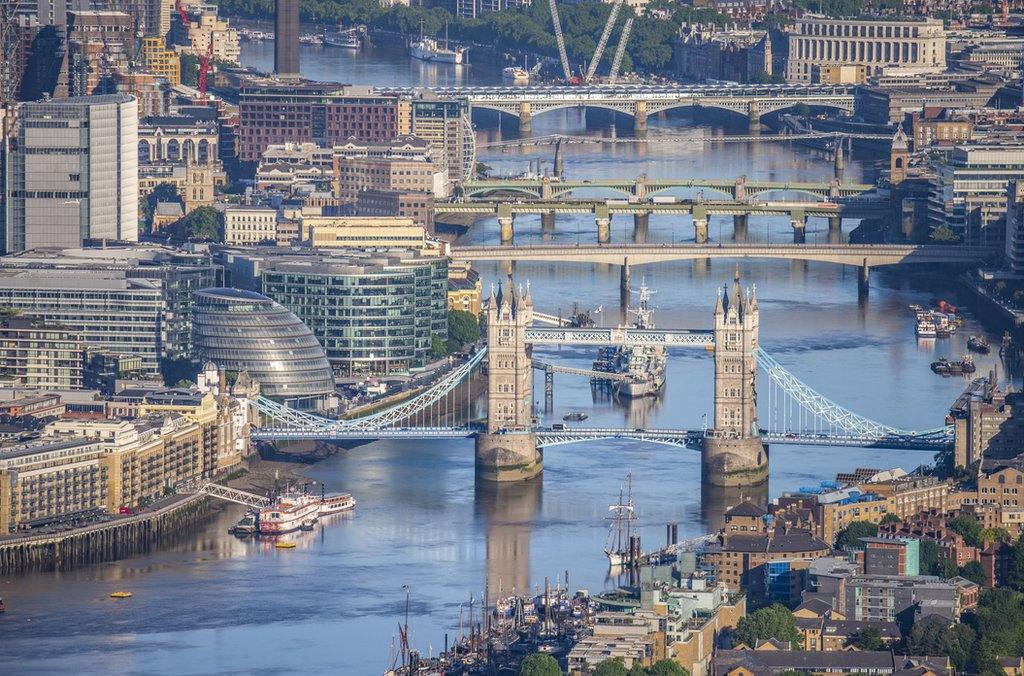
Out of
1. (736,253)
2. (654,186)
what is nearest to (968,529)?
(736,253)

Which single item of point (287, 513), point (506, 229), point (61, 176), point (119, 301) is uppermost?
point (61, 176)

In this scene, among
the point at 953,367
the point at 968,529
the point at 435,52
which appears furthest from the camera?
the point at 435,52

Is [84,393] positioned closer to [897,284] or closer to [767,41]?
[897,284]

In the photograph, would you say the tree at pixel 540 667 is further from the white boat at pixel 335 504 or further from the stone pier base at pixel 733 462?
the stone pier base at pixel 733 462

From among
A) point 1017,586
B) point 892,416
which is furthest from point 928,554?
point 892,416

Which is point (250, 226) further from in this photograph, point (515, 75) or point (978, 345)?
point (515, 75)

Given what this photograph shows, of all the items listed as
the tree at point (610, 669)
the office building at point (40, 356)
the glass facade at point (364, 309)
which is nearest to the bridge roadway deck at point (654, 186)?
the glass facade at point (364, 309)
